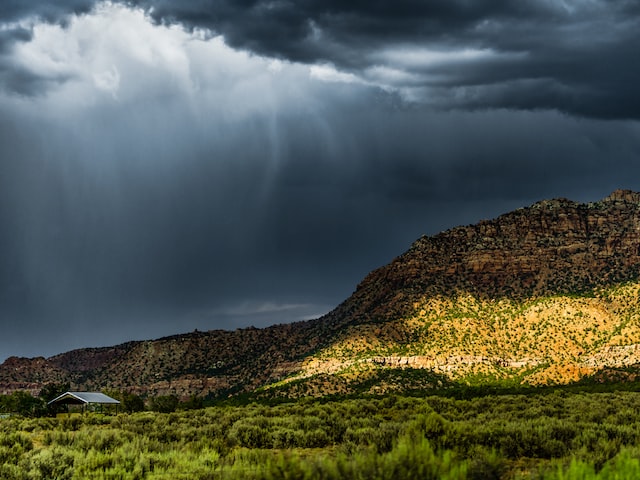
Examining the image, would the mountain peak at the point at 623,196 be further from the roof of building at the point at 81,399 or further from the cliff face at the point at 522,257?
the roof of building at the point at 81,399

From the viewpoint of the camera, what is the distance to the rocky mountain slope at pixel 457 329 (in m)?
97.8

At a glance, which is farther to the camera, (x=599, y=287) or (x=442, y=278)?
(x=442, y=278)

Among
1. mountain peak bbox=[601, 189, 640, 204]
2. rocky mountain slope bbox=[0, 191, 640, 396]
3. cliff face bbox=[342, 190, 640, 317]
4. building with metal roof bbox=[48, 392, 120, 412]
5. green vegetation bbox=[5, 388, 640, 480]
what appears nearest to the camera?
green vegetation bbox=[5, 388, 640, 480]

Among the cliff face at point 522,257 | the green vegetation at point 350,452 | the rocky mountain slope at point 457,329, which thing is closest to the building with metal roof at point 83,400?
the rocky mountain slope at point 457,329

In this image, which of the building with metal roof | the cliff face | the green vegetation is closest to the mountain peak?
the cliff face

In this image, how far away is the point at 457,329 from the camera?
4277 inches

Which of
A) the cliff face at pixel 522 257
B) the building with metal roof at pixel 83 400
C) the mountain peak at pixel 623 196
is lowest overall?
the building with metal roof at pixel 83 400

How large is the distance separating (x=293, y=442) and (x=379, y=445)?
5258mm

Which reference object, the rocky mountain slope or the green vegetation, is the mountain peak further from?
the green vegetation

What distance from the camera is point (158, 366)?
156 metres

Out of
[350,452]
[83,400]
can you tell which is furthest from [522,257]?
[350,452]

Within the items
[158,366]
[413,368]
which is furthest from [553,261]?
[158,366]

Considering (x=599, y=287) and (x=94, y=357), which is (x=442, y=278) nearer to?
(x=599, y=287)

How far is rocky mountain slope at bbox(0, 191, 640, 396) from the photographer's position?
97750 millimetres
